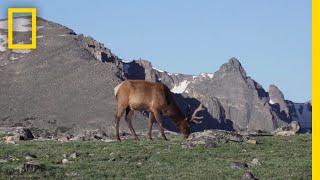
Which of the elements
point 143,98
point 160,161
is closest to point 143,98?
point 143,98

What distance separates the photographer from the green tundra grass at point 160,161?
14.6 meters

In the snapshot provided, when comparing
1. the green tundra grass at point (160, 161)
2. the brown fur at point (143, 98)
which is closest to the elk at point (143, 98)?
the brown fur at point (143, 98)

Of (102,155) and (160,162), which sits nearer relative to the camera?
(160,162)

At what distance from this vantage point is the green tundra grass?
14.6 metres

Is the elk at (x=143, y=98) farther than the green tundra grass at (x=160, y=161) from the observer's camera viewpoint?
Yes

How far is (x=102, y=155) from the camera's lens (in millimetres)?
18625

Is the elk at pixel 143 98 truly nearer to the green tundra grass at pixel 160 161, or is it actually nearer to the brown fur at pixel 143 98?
the brown fur at pixel 143 98

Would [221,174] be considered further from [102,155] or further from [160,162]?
[102,155]

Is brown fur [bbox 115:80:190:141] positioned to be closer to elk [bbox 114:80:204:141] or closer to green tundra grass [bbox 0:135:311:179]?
elk [bbox 114:80:204:141]

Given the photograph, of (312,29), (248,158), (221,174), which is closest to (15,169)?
(221,174)

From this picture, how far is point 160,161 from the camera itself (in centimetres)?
1709

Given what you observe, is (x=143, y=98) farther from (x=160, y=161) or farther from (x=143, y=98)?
(x=160, y=161)

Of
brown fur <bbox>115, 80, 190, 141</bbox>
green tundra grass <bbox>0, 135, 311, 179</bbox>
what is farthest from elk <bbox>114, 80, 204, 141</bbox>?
green tundra grass <bbox>0, 135, 311, 179</bbox>

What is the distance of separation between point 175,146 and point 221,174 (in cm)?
624
